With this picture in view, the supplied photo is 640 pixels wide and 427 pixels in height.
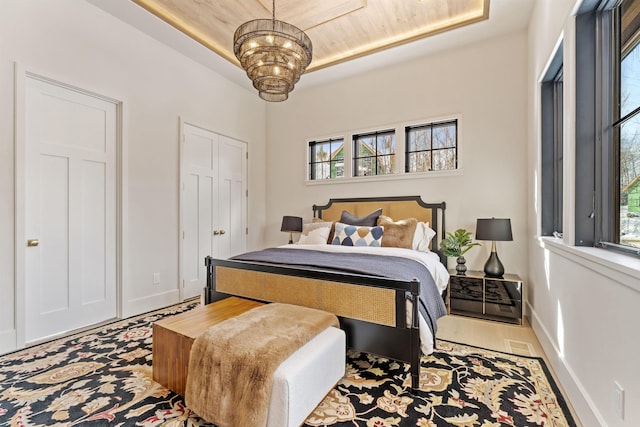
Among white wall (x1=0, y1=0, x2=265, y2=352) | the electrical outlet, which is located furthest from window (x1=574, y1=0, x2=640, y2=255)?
white wall (x1=0, y1=0, x2=265, y2=352)

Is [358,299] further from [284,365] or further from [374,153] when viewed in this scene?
[374,153]

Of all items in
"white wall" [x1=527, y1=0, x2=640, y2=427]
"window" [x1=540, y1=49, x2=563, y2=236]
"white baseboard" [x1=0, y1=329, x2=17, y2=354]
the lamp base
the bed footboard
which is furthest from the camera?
the lamp base

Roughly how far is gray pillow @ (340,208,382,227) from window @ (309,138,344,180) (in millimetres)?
848

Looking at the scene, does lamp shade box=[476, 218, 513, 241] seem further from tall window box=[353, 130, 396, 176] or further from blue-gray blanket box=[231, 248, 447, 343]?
tall window box=[353, 130, 396, 176]

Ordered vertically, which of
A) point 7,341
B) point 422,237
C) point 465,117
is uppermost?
point 465,117

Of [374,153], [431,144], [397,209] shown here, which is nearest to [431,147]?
[431,144]

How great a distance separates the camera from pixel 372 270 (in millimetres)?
2088

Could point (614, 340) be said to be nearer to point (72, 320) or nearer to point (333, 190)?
point (333, 190)

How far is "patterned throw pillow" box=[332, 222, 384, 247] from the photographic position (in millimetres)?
3335

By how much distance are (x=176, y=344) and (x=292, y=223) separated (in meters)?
2.88

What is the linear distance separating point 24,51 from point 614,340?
4.35m

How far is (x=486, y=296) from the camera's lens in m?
3.13

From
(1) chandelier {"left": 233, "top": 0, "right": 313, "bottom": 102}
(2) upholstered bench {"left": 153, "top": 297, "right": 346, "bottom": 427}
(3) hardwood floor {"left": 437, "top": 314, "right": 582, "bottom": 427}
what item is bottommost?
(3) hardwood floor {"left": 437, "top": 314, "right": 582, "bottom": 427}

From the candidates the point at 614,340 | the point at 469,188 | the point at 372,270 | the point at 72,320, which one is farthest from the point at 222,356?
the point at 469,188
